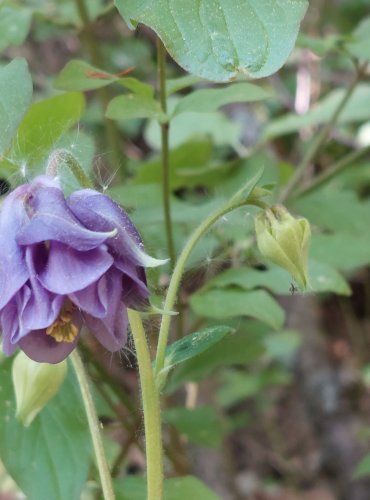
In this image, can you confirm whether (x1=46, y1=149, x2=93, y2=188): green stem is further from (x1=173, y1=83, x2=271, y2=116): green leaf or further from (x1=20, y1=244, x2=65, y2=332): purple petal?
(x1=173, y1=83, x2=271, y2=116): green leaf

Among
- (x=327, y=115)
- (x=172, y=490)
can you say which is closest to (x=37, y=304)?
(x=172, y=490)

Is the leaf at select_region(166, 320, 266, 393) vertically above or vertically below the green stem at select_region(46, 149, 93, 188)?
below

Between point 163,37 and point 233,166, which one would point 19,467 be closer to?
point 163,37

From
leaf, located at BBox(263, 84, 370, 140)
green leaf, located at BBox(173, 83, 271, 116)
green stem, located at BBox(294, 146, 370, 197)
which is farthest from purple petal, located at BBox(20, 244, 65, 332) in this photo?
leaf, located at BBox(263, 84, 370, 140)

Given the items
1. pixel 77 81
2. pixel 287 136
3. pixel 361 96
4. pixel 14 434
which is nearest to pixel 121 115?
pixel 77 81

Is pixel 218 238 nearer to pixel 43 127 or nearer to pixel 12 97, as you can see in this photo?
pixel 43 127

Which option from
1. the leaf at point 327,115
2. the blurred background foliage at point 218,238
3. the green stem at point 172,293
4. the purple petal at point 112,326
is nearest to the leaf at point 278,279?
the blurred background foliage at point 218,238
